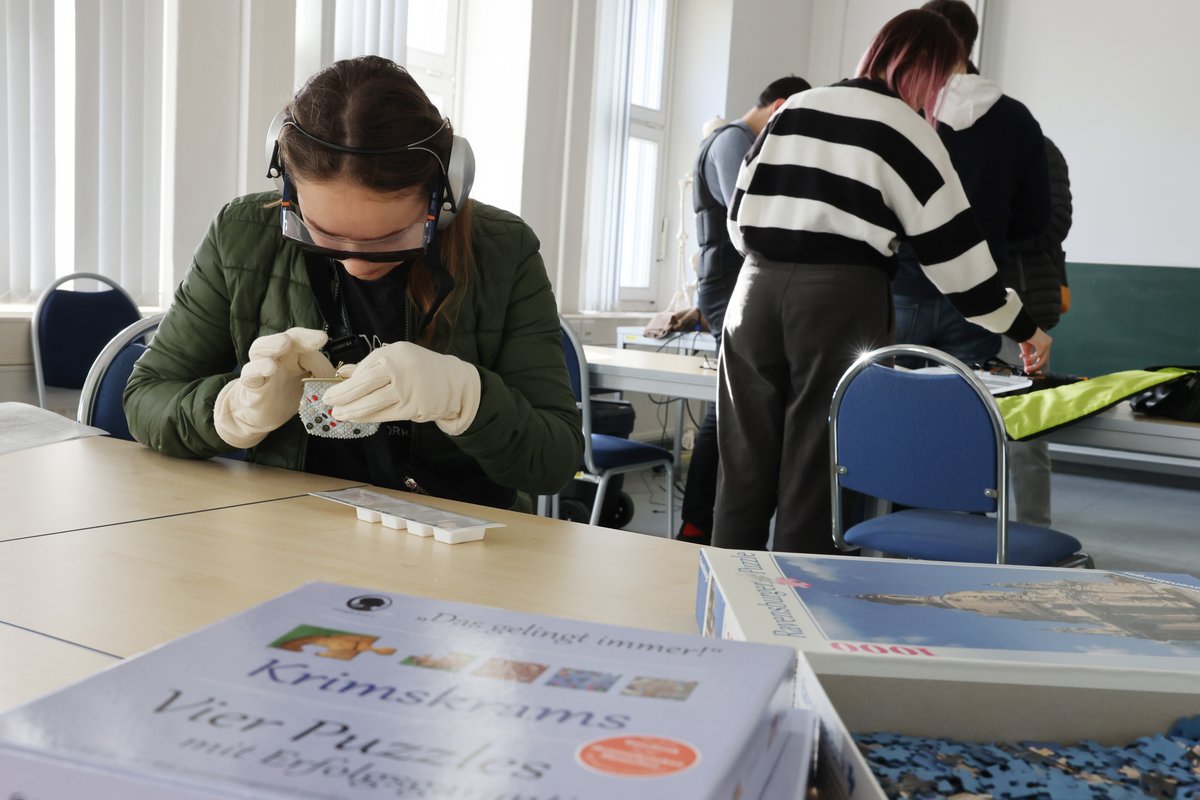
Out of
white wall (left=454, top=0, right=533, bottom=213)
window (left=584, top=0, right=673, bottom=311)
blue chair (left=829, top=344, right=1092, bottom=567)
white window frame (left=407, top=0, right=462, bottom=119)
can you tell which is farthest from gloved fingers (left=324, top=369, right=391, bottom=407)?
window (left=584, top=0, right=673, bottom=311)

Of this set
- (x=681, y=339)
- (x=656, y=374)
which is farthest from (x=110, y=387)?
(x=681, y=339)

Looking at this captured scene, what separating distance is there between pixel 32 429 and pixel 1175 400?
76.3 inches

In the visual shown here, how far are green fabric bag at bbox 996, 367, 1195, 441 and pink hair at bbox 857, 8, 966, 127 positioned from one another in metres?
0.62

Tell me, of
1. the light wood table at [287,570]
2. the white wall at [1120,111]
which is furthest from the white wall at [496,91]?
the light wood table at [287,570]

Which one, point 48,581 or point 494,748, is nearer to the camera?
point 494,748

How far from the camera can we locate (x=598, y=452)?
2.90 meters

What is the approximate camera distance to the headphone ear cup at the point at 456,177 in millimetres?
1231

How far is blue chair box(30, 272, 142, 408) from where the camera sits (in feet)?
9.09

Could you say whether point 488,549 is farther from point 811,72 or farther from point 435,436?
point 811,72

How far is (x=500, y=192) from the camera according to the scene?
4.57 metres

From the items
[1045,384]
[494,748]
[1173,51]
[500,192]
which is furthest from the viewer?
[1173,51]

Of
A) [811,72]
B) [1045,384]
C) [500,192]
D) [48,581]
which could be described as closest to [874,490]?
[1045,384]

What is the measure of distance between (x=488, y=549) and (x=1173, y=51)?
5.29 meters

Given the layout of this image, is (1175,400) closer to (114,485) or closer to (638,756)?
(114,485)
